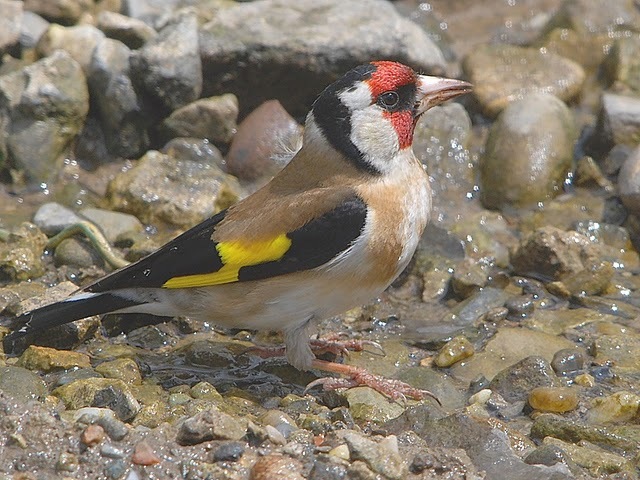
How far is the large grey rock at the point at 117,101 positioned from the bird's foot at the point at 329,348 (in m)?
2.38

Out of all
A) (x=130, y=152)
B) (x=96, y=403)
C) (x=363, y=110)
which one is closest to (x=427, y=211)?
(x=363, y=110)

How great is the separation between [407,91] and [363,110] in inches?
10.0

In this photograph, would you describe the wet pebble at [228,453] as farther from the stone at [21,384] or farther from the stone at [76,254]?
the stone at [76,254]

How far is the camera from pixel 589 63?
8492mm

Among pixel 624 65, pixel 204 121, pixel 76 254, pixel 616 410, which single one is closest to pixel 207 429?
pixel 616 410

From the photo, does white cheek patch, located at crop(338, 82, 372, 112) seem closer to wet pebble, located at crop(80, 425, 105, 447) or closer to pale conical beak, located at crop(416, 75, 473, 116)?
pale conical beak, located at crop(416, 75, 473, 116)

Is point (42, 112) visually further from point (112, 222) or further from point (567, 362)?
point (567, 362)

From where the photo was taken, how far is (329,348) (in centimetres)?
545

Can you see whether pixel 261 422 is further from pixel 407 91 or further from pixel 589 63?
pixel 589 63

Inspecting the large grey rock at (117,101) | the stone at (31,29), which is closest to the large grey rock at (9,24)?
the stone at (31,29)

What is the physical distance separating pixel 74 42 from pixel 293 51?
1.50 meters

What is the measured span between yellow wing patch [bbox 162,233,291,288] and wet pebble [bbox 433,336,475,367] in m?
1.05

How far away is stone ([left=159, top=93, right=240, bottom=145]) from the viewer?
7.18 metres

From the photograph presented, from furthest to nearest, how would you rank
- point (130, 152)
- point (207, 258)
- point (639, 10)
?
point (639, 10) < point (130, 152) < point (207, 258)
